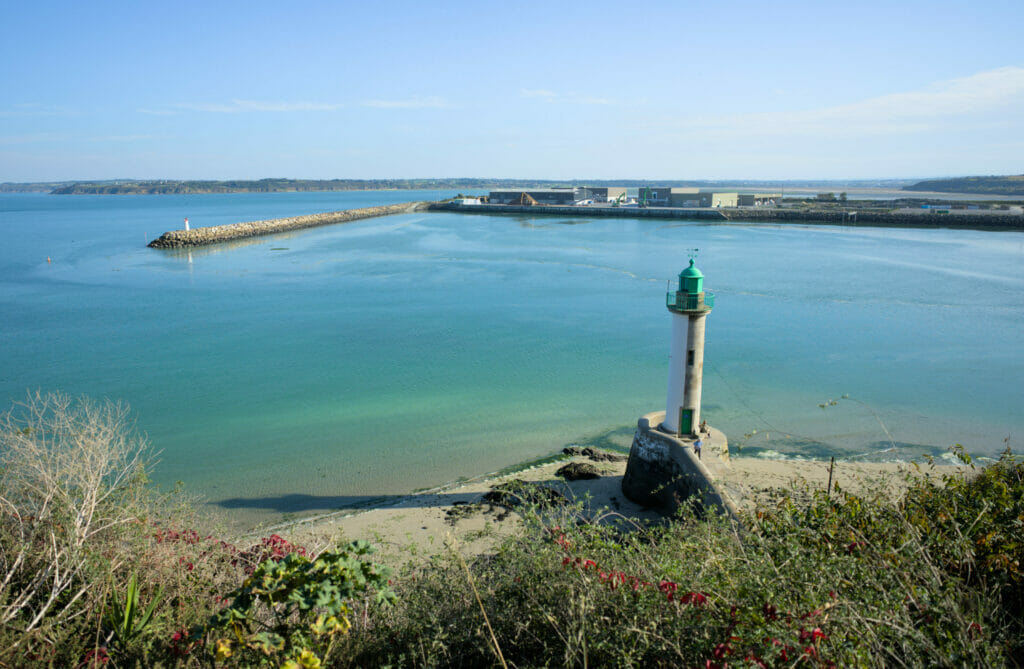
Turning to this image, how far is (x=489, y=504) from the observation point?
1084 cm

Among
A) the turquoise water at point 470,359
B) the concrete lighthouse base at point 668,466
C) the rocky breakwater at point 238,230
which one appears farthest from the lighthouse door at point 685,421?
the rocky breakwater at point 238,230

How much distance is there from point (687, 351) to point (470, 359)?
436 inches

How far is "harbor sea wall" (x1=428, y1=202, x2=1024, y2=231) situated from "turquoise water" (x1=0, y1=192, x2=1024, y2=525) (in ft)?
112

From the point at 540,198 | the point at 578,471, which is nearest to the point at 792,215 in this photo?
the point at 540,198

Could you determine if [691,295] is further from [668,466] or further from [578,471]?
[578,471]

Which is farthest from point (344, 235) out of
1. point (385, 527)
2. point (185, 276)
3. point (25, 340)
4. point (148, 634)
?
point (148, 634)

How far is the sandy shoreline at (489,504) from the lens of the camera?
9.28 m

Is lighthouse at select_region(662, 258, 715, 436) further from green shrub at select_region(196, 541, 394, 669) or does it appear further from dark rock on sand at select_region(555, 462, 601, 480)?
green shrub at select_region(196, 541, 394, 669)

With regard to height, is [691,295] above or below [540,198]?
below

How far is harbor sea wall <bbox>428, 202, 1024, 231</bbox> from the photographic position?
70250mm

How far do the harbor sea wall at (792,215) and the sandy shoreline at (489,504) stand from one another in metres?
73.2

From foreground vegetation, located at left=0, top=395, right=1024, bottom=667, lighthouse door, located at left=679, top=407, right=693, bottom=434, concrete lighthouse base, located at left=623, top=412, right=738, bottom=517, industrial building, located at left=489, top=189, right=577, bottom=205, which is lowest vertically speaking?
concrete lighthouse base, located at left=623, top=412, right=738, bottom=517

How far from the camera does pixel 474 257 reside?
1842 inches

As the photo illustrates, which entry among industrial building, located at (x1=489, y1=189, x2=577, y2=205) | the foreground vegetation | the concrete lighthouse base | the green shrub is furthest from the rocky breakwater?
the green shrub
